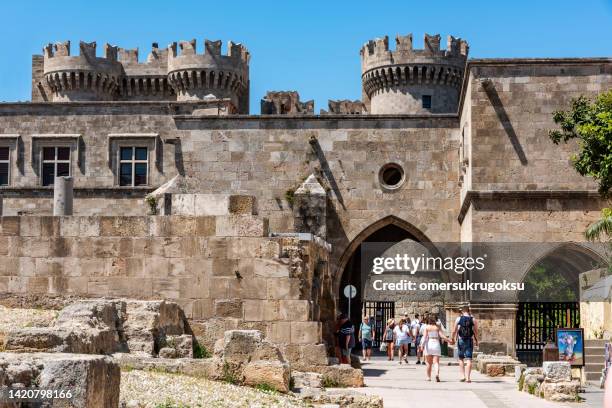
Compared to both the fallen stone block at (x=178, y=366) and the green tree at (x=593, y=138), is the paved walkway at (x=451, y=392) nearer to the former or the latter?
the fallen stone block at (x=178, y=366)

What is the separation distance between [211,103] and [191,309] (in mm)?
17790

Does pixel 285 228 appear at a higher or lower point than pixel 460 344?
higher

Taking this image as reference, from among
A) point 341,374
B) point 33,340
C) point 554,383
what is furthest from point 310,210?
point 33,340

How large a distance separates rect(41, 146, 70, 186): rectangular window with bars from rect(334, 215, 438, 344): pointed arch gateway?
928cm

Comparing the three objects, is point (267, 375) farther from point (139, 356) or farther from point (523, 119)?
point (523, 119)

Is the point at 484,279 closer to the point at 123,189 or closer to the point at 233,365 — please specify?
the point at 123,189

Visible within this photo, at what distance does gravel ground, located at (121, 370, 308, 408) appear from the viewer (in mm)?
10375

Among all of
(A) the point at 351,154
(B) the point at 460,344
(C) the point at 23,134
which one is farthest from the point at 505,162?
(C) the point at 23,134

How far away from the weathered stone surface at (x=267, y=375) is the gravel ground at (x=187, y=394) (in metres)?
0.29

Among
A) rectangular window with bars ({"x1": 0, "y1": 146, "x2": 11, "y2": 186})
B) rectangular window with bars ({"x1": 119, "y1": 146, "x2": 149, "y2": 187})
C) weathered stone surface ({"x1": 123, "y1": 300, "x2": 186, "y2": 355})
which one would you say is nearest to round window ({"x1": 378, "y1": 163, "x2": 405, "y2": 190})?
rectangular window with bars ({"x1": 119, "y1": 146, "x2": 149, "y2": 187})

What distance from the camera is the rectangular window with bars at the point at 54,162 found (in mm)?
33812

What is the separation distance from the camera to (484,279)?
2742 cm

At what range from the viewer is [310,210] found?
3105 cm

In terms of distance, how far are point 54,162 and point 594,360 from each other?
61.9ft
